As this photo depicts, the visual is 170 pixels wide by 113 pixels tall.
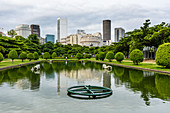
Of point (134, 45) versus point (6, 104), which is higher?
point (134, 45)

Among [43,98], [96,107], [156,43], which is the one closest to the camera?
[96,107]

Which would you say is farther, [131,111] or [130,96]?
[130,96]

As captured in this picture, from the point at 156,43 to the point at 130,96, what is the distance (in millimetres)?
39145

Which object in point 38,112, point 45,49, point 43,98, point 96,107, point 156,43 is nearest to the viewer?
point 38,112

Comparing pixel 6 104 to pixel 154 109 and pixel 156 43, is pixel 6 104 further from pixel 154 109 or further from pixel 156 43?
pixel 156 43

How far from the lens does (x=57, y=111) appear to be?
739 cm

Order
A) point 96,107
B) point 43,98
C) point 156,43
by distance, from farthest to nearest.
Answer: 1. point 156,43
2. point 43,98
3. point 96,107

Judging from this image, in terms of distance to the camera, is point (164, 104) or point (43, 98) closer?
point (164, 104)

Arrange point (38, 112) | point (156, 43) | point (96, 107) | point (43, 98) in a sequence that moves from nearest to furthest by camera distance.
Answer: point (38, 112), point (96, 107), point (43, 98), point (156, 43)

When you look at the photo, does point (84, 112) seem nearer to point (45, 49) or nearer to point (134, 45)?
point (134, 45)

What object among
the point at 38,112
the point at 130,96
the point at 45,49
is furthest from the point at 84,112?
the point at 45,49

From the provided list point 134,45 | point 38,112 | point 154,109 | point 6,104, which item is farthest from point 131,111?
point 134,45

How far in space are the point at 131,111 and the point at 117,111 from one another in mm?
656

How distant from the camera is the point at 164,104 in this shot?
8359 millimetres
